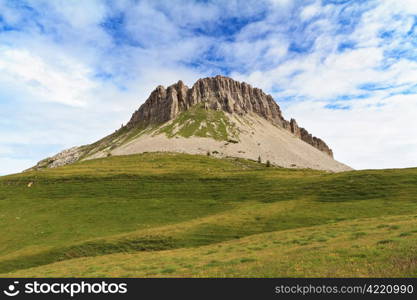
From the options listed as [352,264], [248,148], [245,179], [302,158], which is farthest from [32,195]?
[302,158]

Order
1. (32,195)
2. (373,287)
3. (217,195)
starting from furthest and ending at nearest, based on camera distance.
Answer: (32,195) < (217,195) < (373,287)

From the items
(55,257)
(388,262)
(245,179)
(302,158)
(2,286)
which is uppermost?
(302,158)

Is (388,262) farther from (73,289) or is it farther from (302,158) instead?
(302,158)

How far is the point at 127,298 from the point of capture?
15703 millimetres

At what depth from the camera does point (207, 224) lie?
4744cm

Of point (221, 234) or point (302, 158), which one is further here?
point (302, 158)

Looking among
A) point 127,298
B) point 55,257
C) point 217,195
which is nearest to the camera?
point 127,298

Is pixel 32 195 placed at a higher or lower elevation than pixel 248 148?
lower

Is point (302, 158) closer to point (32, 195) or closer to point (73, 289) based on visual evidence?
point (32, 195)

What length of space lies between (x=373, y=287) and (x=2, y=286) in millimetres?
21334

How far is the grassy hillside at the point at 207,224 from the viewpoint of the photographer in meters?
22.2

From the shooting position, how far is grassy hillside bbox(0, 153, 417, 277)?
874 inches

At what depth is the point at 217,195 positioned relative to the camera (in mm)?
70375

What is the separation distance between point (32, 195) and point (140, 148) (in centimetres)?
11121
